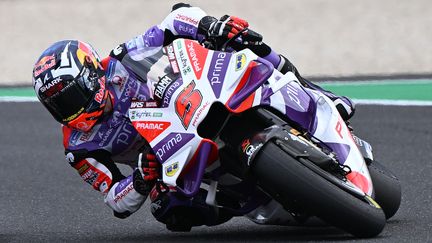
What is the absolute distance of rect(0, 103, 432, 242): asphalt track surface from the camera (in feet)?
22.1

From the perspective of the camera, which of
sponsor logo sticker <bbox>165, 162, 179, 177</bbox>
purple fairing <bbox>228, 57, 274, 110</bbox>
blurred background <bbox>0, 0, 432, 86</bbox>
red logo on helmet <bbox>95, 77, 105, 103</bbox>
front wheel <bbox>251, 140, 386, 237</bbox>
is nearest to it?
front wheel <bbox>251, 140, 386, 237</bbox>

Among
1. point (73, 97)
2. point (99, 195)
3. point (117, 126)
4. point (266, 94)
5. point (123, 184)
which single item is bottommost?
point (99, 195)

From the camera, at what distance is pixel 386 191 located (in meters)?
6.73

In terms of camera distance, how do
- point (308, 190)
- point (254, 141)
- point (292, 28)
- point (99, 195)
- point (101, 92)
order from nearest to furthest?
1. point (308, 190)
2. point (254, 141)
3. point (101, 92)
4. point (99, 195)
5. point (292, 28)

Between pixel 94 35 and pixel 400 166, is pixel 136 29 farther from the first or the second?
pixel 400 166

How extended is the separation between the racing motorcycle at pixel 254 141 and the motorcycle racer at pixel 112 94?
0.23 m

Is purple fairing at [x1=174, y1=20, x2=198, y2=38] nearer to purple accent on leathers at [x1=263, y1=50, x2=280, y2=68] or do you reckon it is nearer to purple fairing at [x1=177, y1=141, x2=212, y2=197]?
purple accent on leathers at [x1=263, y1=50, x2=280, y2=68]

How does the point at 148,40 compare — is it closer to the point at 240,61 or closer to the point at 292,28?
the point at 240,61

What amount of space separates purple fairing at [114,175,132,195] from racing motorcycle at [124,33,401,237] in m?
0.34

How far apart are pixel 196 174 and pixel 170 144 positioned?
20 centimetres

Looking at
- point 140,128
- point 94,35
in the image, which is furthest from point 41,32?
point 140,128

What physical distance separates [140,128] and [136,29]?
25.2 ft

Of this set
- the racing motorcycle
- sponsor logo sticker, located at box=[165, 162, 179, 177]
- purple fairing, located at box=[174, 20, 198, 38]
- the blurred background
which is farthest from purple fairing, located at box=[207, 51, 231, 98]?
the blurred background

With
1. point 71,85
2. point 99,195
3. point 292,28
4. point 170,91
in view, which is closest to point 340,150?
point 170,91
